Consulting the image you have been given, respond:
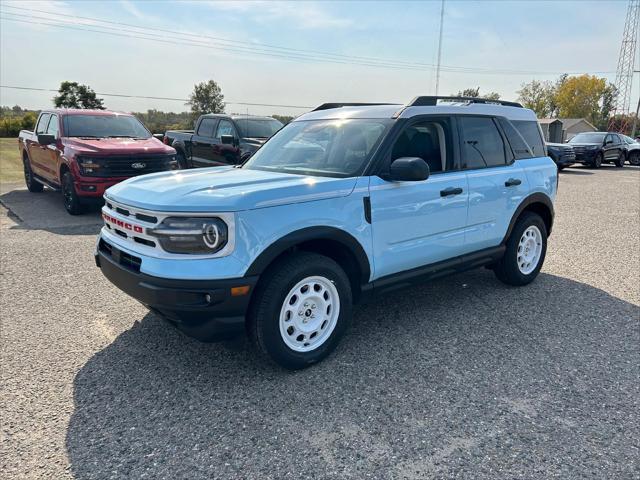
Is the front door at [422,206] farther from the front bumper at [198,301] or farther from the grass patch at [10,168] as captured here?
the grass patch at [10,168]

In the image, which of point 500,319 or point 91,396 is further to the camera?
point 500,319

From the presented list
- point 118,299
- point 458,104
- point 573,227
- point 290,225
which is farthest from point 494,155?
point 573,227

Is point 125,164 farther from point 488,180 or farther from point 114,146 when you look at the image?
point 488,180

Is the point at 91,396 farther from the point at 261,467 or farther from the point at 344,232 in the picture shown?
the point at 344,232

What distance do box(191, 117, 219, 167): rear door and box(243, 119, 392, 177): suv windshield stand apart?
24.1 feet

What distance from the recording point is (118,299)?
459cm

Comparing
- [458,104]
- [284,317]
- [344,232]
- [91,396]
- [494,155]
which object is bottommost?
[91,396]

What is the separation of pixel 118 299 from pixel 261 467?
9.19ft

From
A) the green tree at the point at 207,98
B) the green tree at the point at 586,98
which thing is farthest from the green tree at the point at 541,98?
the green tree at the point at 207,98

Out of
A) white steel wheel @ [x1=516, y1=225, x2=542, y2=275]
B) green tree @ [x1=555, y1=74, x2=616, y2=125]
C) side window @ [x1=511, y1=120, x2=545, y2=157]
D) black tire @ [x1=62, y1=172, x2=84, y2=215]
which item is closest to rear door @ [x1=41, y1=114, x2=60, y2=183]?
black tire @ [x1=62, y1=172, x2=84, y2=215]

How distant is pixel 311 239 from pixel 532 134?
3.33 m

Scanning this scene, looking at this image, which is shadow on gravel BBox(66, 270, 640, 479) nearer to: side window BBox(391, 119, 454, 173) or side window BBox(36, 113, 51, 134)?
side window BBox(391, 119, 454, 173)

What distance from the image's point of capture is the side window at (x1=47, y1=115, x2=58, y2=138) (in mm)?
9450

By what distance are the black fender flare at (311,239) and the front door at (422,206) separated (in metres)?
0.14
